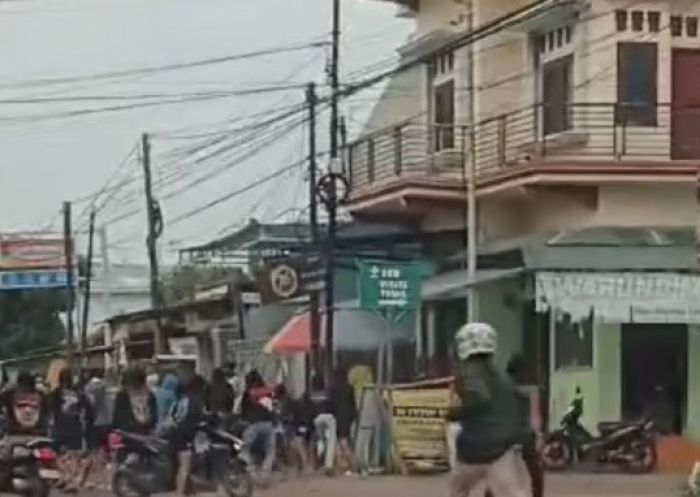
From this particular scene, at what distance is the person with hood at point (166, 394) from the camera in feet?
88.8

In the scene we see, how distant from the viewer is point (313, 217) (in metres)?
41.6

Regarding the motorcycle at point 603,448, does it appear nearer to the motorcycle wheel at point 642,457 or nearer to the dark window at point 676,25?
the motorcycle wheel at point 642,457

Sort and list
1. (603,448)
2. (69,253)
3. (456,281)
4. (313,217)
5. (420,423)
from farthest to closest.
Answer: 1. (69,253)
2. (313,217)
3. (456,281)
4. (603,448)
5. (420,423)

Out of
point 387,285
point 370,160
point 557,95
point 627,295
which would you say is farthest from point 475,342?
point 370,160

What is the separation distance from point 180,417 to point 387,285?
7.81m

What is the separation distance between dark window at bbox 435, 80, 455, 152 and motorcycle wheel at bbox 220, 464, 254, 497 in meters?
12.7

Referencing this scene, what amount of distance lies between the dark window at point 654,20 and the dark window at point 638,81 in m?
0.25

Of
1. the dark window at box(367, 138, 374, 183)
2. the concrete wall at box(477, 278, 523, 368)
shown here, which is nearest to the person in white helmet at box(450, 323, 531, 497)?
the concrete wall at box(477, 278, 523, 368)

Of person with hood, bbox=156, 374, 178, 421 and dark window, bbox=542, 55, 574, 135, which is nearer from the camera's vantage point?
person with hood, bbox=156, 374, 178, 421

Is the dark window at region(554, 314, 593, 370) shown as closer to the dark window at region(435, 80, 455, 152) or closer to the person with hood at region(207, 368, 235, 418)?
the dark window at region(435, 80, 455, 152)

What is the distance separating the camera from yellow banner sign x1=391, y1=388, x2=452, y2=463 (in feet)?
97.6

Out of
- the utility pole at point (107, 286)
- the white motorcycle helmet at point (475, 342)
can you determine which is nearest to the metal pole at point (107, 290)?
the utility pole at point (107, 286)

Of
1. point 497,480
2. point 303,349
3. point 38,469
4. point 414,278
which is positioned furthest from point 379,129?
point 497,480

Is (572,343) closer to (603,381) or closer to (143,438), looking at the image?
(603,381)
